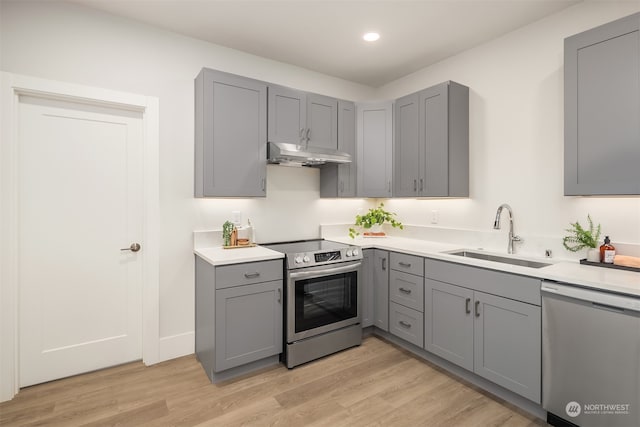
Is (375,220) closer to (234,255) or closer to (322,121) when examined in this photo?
(322,121)

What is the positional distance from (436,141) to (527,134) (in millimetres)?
726

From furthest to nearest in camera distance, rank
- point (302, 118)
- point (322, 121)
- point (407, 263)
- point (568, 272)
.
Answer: point (322, 121)
point (302, 118)
point (407, 263)
point (568, 272)

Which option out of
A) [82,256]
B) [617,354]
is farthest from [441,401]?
[82,256]

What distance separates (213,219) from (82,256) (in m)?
1.04

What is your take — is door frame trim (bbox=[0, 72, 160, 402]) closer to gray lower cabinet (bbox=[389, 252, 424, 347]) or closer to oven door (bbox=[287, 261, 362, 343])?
oven door (bbox=[287, 261, 362, 343])

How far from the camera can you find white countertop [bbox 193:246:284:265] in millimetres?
2449

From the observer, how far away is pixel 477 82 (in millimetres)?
3051

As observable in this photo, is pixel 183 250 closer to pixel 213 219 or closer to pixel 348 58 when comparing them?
pixel 213 219

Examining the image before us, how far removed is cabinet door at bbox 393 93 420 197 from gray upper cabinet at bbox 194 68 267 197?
142 cm

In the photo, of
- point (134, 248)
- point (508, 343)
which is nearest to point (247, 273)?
point (134, 248)

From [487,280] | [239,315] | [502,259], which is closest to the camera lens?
[487,280]

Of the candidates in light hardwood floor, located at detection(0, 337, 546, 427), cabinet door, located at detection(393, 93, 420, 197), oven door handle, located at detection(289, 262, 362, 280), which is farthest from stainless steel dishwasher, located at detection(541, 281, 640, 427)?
cabinet door, located at detection(393, 93, 420, 197)

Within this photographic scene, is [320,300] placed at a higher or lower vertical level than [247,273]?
lower

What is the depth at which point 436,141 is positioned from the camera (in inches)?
119
